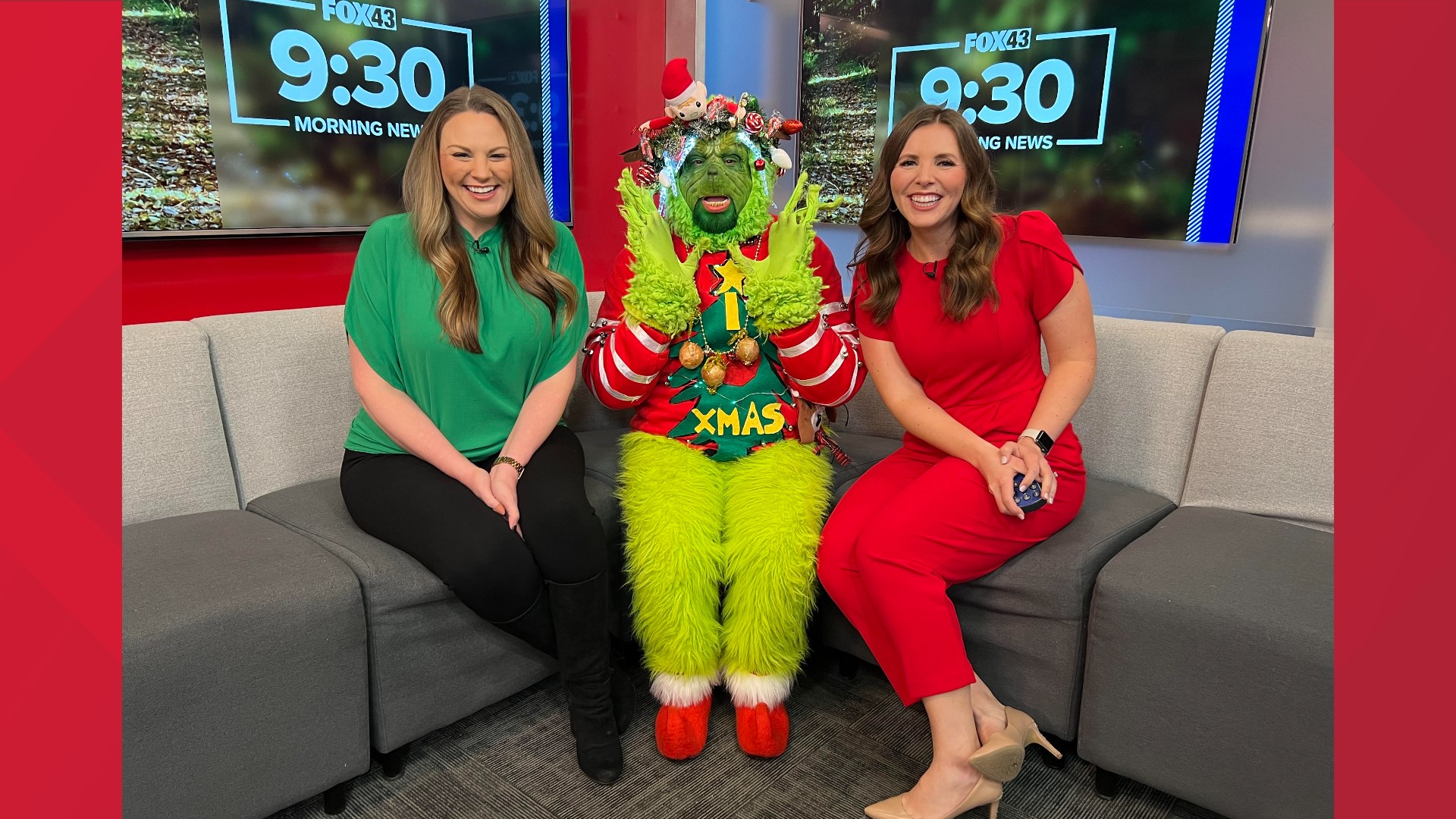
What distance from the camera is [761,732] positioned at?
177 cm

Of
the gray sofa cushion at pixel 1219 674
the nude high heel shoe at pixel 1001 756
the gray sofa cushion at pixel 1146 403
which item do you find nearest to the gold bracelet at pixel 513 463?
the nude high heel shoe at pixel 1001 756

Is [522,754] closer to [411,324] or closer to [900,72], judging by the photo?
[411,324]

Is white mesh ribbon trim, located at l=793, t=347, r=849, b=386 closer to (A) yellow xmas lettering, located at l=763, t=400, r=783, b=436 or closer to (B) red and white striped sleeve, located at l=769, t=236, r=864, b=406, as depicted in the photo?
(B) red and white striped sleeve, located at l=769, t=236, r=864, b=406

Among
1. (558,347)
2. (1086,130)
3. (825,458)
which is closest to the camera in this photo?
(558,347)

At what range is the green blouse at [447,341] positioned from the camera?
1.77 metres

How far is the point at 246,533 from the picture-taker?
1.77 m

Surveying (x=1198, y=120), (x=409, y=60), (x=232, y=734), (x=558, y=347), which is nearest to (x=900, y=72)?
(x=1198, y=120)

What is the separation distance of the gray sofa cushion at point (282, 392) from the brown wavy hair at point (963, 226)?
4.31 ft

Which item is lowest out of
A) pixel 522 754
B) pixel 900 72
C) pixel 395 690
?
pixel 522 754

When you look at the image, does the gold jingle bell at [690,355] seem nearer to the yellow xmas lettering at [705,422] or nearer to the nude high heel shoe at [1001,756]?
the yellow xmas lettering at [705,422]

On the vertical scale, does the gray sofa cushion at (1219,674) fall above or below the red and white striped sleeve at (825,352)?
below

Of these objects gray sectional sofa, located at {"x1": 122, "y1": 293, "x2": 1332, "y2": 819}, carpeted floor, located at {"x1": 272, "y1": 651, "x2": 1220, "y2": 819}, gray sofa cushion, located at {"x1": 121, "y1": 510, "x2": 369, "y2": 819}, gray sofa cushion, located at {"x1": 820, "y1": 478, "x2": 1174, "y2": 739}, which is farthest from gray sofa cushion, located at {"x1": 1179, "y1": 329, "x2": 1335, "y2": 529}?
gray sofa cushion, located at {"x1": 121, "y1": 510, "x2": 369, "y2": 819}

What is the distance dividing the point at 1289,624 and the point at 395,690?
1.58m

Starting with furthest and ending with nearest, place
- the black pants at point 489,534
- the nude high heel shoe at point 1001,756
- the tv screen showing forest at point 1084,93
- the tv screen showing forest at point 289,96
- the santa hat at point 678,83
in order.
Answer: the tv screen showing forest at point 1084,93, the tv screen showing forest at point 289,96, the santa hat at point 678,83, the black pants at point 489,534, the nude high heel shoe at point 1001,756
